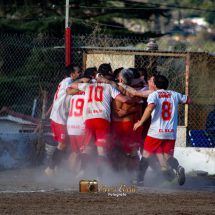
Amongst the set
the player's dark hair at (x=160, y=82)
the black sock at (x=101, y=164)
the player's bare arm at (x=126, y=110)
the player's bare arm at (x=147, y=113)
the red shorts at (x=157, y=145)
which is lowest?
the black sock at (x=101, y=164)

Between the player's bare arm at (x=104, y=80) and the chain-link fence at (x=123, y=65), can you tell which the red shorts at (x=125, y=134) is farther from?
the chain-link fence at (x=123, y=65)

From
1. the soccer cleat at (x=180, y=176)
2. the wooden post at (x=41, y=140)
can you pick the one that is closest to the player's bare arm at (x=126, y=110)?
the soccer cleat at (x=180, y=176)

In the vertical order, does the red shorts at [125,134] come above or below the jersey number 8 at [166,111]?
below

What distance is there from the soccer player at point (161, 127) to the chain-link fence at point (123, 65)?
3831 mm

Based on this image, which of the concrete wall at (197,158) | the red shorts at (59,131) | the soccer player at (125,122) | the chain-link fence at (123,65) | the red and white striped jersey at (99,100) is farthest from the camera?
the chain-link fence at (123,65)

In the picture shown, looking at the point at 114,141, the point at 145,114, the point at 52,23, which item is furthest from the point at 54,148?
the point at 52,23

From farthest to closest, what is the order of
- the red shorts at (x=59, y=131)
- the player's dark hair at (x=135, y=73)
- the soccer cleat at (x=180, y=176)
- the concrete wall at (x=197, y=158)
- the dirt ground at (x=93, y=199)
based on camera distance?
the concrete wall at (x=197, y=158)
the red shorts at (x=59, y=131)
the player's dark hair at (x=135, y=73)
the soccer cleat at (x=180, y=176)
the dirt ground at (x=93, y=199)

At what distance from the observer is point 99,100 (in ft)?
52.2

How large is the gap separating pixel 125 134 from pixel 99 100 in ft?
2.49

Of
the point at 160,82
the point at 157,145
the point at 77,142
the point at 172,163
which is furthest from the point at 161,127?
the point at 77,142

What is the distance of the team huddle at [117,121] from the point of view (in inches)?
608

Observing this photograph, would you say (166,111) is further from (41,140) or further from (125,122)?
(41,140)

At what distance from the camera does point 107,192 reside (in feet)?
46.8

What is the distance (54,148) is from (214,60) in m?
4.79
